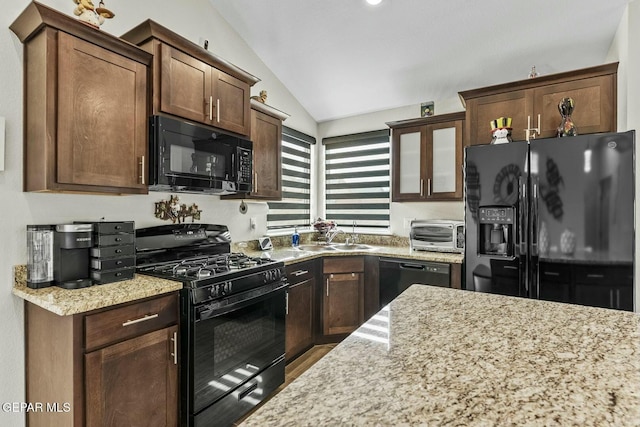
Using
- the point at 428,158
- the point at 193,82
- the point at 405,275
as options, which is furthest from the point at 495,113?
the point at 193,82

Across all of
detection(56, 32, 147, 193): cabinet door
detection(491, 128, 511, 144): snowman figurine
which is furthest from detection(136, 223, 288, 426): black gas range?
detection(491, 128, 511, 144): snowman figurine

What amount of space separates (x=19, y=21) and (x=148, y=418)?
6.70ft

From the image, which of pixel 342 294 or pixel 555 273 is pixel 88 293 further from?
pixel 555 273

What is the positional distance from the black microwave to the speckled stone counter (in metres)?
0.59

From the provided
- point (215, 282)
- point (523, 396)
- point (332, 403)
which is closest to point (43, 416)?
point (215, 282)

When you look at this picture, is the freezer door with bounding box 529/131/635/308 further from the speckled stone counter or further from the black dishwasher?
the speckled stone counter

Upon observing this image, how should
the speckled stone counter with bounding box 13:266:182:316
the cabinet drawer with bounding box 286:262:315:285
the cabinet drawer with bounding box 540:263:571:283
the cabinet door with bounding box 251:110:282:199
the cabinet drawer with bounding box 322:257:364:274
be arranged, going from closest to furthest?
1. the speckled stone counter with bounding box 13:266:182:316
2. the cabinet drawer with bounding box 540:263:571:283
3. the cabinet drawer with bounding box 286:262:315:285
4. the cabinet door with bounding box 251:110:282:199
5. the cabinet drawer with bounding box 322:257:364:274

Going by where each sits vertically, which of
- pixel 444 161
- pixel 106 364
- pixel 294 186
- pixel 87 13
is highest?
pixel 87 13

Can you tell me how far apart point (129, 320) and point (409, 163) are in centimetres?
272

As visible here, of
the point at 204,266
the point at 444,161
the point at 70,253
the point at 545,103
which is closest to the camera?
the point at 70,253

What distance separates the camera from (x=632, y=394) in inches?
24.8

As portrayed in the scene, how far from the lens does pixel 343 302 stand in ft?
10.1

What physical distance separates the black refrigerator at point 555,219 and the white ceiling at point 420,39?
981 mm

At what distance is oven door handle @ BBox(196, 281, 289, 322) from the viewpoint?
5.79ft
